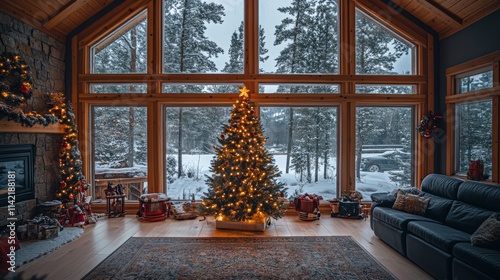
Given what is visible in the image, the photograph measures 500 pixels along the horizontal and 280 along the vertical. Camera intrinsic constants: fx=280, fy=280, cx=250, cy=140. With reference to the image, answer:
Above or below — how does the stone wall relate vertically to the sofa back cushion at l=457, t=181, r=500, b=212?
above

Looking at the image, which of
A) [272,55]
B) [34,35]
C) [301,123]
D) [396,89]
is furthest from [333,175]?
[34,35]

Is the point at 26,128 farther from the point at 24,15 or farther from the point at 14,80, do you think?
the point at 24,15

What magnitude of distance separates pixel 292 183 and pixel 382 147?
2016mm

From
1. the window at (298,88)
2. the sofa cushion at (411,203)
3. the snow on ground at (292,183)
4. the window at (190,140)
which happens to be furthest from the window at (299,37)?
the sofa cushion at (411,203)

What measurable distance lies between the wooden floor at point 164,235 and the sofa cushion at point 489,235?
677 millimetres

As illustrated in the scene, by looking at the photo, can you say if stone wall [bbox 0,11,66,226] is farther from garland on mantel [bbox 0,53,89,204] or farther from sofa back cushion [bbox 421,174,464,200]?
sofa back cushion [bbox 421,174,464,200]

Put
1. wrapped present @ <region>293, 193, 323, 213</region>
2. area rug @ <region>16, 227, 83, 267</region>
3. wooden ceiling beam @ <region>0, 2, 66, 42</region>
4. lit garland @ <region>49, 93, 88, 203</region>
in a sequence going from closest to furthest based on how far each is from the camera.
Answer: area rug @ <region>16, 227, 83, 267</region>, wooden ceiling beam @ <region>0, 2, 66, 42</region>, lit garland @ <region>49, 93, 88, 203</region>, wrapped present @ <region>293, 193, 323, 213</region>

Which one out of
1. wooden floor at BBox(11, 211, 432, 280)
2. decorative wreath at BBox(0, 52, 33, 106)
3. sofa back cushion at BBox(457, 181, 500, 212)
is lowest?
wooden floor at BBox(11, 211, 432, 280)

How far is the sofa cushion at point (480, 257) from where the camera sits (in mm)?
2396

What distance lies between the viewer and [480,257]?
2545 mm

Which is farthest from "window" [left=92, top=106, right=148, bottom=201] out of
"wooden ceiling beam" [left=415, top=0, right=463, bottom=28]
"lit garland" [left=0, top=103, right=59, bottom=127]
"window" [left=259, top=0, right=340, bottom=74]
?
"wooden ceiling beam" [left=415, top=0, right=463, bottom=28]

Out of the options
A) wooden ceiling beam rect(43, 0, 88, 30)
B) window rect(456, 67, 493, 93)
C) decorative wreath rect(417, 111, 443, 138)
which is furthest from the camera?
decorative wreath rect(417, 111, 443, 138)

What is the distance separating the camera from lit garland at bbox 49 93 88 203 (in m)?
5.10

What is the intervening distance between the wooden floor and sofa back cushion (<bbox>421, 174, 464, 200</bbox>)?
1.10 m
